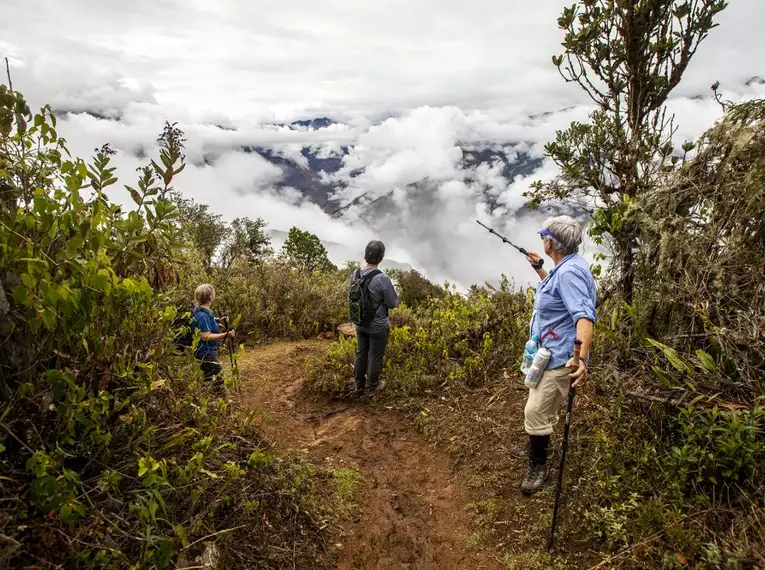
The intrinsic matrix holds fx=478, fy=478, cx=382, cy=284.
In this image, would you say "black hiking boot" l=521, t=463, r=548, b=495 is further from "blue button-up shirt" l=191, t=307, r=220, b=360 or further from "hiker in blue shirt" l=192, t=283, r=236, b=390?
"blue button-up shirt" l=191, t=307, r=220, b=360

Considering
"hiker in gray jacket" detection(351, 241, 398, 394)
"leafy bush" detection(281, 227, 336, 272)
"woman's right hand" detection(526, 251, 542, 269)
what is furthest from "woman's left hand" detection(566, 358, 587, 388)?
"leafy bush" detection(281, 227, 336, 272)

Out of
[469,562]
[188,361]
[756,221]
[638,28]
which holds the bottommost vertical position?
[469,562]

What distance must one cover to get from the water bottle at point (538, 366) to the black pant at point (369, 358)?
106 inches

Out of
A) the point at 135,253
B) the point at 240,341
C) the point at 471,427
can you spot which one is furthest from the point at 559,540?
the point at 240,341

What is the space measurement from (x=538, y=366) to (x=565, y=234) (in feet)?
3.52

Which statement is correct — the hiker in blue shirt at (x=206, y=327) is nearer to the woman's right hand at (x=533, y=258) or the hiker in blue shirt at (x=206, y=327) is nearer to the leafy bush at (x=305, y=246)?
the woman's right hand at (x=533, y=258)

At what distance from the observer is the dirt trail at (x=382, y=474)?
3701 millimetres

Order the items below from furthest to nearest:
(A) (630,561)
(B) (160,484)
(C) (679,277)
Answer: (C) (679,277), (A) (630,561), (B) (160,484)

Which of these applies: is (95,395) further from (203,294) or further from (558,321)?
(558,321)

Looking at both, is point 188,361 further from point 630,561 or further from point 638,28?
point 638,28

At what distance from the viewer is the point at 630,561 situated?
9.86ft

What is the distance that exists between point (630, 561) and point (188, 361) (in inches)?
131

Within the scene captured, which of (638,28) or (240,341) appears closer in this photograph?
(638,28)

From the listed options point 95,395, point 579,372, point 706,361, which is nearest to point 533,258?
point 579,372
